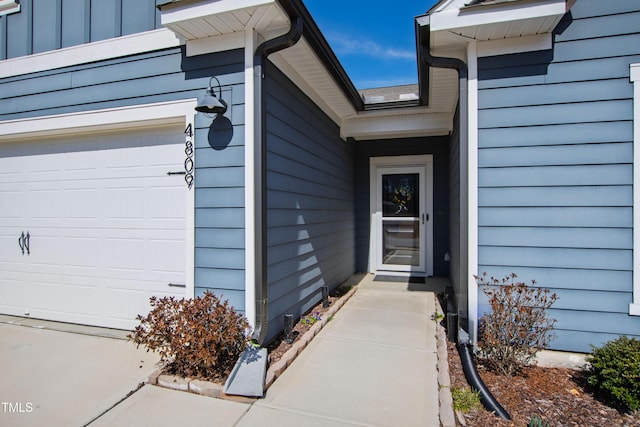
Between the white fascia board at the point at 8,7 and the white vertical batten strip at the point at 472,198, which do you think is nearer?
the white vertical batten strip at the point at 472,198

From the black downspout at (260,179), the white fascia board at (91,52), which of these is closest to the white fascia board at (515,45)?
the black downspout at (260,179)

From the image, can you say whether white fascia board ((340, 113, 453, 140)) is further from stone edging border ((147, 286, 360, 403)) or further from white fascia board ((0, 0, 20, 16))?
white fascia board ((0, 0, 20, 16))

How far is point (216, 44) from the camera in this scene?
3.08 metres

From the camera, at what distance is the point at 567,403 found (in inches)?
90.4

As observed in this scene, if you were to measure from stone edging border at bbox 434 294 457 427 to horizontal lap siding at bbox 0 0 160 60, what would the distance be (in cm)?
387

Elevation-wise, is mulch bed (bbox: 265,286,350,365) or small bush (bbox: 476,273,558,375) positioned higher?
small bush (bbox: 476,273,558,375)

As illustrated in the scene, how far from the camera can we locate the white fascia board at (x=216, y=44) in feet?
9.85

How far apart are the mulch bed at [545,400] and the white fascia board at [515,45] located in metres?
2.54

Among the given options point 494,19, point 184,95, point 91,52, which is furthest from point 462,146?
point 91,52

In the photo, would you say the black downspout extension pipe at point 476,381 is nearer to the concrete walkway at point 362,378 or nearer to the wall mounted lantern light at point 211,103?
the concrete walkway at point 362,378

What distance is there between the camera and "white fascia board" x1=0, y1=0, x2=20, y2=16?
12.9 ft

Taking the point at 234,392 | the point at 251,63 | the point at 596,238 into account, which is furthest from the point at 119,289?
the point at 596,238

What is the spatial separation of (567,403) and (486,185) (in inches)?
63.5

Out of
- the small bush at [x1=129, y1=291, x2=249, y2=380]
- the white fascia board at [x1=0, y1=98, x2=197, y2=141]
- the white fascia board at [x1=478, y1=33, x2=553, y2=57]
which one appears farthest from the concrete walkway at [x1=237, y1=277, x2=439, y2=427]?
the white fascia board at [x1=478, y1=33, x2=553, y2=57]
